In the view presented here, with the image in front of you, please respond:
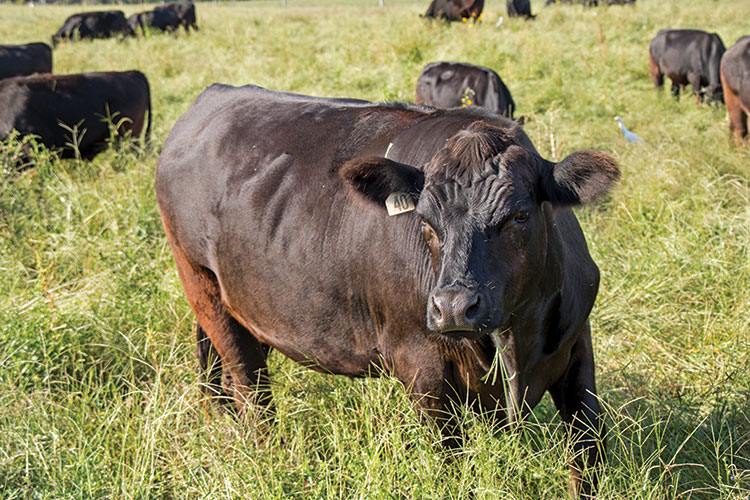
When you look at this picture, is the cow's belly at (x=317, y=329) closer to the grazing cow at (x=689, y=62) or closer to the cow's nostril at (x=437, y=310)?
the cow's nostril at (x=437, y=310)

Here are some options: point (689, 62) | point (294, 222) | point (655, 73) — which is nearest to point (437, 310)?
point (294, 222)

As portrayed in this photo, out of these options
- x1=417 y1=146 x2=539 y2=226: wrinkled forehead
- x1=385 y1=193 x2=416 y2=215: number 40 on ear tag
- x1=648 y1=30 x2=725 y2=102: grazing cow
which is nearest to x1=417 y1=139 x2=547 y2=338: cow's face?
x1=417 y1=146 x2=539 y2=226: wrinkled forehead

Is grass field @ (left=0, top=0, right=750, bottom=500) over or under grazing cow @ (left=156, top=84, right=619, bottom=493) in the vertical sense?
under

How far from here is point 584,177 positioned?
8.84 feet

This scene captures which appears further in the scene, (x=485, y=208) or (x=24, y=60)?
(x=24, y=60)

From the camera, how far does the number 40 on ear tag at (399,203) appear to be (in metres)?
2.92

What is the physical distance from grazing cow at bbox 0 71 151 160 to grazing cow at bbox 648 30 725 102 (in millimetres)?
8166

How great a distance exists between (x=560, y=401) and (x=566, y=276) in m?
0.61

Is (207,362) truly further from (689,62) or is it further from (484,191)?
(689,62)

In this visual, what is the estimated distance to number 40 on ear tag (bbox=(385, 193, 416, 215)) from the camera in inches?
115

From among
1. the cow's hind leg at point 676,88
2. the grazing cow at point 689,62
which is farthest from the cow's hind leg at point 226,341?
the cow's hind leg at point 676,88

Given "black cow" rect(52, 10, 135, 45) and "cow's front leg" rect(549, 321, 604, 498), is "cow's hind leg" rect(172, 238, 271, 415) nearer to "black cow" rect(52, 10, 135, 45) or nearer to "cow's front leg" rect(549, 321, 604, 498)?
"cow's front leg" rect(549, 321, 604, 498)

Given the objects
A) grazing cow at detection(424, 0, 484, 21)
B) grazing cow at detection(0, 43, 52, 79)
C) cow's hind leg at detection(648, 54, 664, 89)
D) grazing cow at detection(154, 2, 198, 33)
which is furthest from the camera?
grazing cow at detection(154, 2, 198, 33)

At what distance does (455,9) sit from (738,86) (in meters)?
11.4
